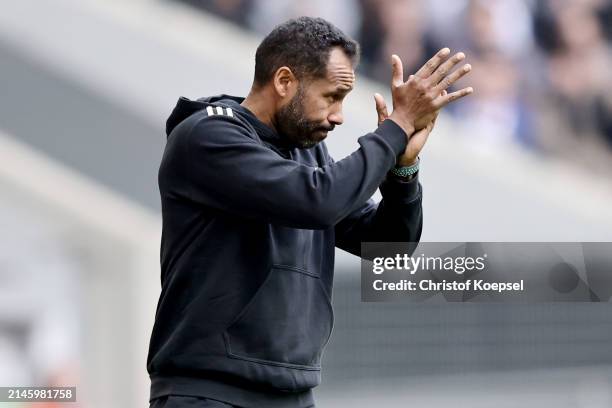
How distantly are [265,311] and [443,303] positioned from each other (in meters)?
1.72

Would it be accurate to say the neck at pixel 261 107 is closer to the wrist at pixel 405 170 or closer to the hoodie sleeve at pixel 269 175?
the hoodie sleeve at pixel 269 175

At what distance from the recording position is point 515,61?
3.49 metres

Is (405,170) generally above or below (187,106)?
below

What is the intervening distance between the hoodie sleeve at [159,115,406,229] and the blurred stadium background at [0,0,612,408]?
4.93 feet

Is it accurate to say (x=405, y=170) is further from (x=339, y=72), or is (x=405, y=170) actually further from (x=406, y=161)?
(x=339, y=72)

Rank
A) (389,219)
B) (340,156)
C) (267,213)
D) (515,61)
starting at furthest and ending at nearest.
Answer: (515,61) → (340,156) → (389,219) → (267,213)

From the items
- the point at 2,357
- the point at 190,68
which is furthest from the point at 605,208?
the point at 2,357

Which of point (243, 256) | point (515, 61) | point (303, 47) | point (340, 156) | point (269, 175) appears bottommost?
point (243, 256)

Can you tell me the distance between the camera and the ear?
5.96 feet

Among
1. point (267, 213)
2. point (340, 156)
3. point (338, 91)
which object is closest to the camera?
point (267, 213)

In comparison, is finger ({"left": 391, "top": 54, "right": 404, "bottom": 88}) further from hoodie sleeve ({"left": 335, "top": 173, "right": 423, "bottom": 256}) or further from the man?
hoodie sleeve ({"left": 335, "top": 173, "right": 423, "bottom": 256})

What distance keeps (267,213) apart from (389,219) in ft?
1.03

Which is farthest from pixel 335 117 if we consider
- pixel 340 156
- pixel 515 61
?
pixel 515 61

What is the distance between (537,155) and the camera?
3477 millimetres
